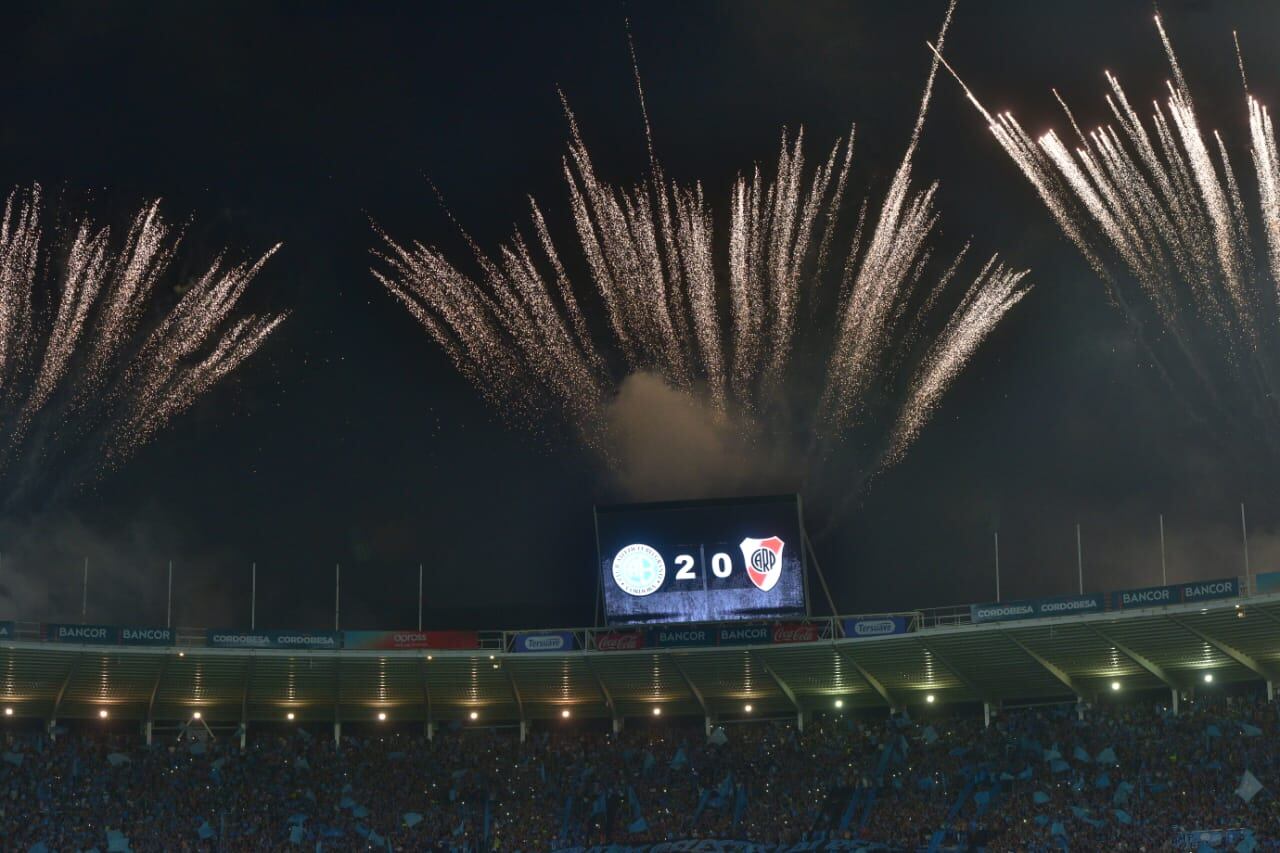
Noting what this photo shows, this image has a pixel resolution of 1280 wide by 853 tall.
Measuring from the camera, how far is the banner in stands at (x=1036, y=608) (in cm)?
4966

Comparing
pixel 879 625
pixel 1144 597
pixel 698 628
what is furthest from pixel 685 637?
pixel 1144 597

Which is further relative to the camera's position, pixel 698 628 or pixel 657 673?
pixel 657 673

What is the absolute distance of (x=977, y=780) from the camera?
52375mm

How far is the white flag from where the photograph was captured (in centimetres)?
4694

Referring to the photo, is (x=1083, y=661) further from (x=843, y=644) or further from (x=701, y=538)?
(x=701, y=538)

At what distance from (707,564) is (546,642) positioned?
597 centimetres

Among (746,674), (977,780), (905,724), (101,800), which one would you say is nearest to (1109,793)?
(977,780)

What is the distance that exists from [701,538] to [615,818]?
9758mm

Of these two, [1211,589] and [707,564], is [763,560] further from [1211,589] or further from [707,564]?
[1211,589]

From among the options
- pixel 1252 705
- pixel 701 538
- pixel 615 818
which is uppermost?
pixel 701 538

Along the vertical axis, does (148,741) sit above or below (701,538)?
below

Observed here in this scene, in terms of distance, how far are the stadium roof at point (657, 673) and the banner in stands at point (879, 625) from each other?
9.3 inches

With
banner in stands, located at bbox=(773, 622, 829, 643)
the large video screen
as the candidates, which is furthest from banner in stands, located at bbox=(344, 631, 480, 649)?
banner in stands, located at bbox=(773, 622, 829, 643)

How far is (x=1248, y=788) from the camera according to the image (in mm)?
47031
